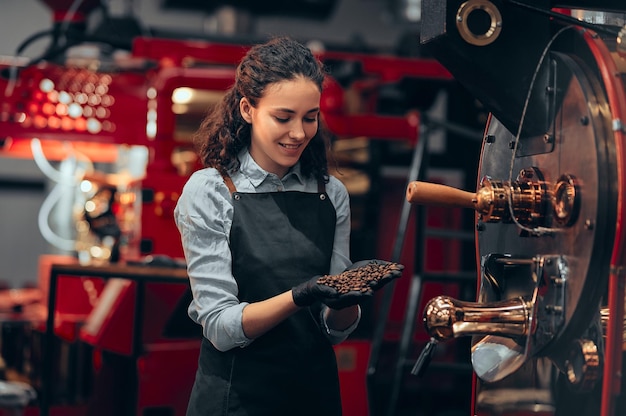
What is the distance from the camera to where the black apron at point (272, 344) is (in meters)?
1.71

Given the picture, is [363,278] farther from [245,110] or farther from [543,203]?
[245,110]

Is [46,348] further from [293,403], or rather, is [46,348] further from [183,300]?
[293,403]

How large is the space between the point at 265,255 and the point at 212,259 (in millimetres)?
107

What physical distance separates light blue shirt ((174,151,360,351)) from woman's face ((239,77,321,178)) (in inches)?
2.6

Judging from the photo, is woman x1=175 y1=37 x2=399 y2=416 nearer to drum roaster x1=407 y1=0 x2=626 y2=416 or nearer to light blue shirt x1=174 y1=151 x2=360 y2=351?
light blue shirt x1=174 y1=151 x2=360 y2=351

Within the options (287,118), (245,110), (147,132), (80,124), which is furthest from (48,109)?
(287,118)

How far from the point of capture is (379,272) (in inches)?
59.6

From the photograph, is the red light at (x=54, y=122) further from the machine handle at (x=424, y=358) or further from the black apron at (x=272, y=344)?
the machine handle at (x=424, y=358)

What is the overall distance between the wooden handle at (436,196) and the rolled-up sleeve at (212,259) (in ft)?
1.38

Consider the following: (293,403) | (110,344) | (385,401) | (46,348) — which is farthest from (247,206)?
(385,401)

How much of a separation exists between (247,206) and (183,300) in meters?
2.14

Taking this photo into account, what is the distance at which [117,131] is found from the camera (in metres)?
4.15

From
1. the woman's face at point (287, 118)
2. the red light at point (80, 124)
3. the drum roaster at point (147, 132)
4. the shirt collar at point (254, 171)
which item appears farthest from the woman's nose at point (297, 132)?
the red light at point (80, 124)

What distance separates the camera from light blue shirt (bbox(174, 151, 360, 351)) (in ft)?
5.41
